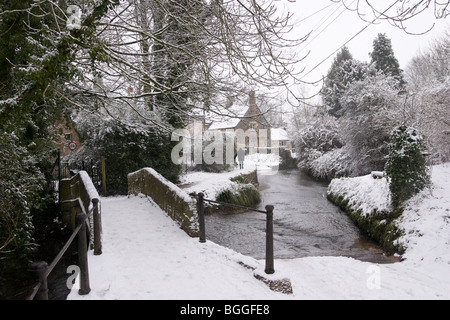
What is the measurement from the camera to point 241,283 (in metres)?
4.19

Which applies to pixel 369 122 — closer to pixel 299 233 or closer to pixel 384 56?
pixel 299 233

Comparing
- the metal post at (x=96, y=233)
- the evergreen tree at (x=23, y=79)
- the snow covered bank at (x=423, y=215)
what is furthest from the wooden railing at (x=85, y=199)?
the snow covered bank at (x=423, y=215)

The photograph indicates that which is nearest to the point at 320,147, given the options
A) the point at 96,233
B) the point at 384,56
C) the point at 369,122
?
the point at 369,122

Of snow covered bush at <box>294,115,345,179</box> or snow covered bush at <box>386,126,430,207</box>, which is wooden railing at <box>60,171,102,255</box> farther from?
snow covered bush at <box>294,115,345,179</box>

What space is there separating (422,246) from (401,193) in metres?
2.12

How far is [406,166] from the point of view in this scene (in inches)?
315

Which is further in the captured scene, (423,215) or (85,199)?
(423,215)

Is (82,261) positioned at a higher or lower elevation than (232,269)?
higher

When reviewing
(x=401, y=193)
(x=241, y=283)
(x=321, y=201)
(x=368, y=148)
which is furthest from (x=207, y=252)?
(x=368, y=148)

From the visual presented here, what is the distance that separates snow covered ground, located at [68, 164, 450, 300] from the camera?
12.9 ft

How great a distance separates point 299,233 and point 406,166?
11.6ft

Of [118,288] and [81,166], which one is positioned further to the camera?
[81,166]

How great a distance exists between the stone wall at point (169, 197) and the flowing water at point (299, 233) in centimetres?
172
